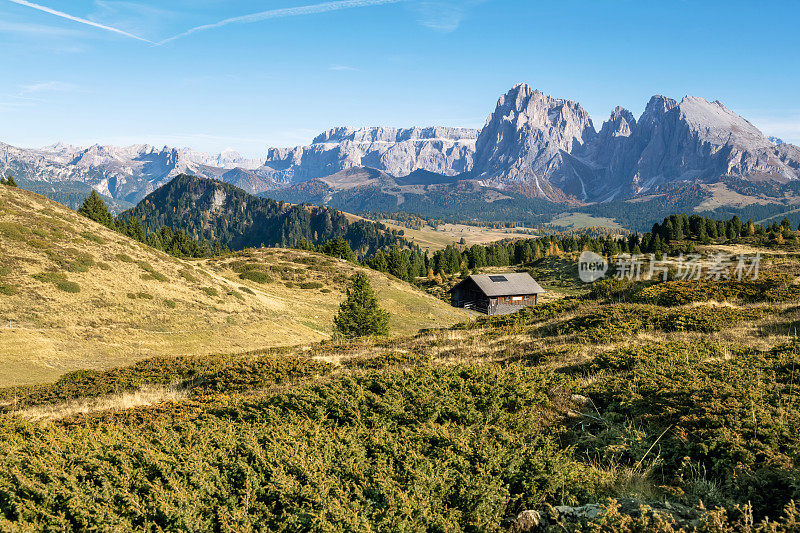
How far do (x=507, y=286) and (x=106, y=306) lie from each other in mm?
61684

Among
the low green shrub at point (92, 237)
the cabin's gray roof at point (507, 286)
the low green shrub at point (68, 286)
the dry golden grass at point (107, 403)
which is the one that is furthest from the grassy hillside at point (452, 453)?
the cabin's gray roof at point (507, 286)

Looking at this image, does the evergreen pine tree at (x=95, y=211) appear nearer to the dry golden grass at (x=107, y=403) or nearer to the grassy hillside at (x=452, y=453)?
the dry golden grass at (x=107, y=403)

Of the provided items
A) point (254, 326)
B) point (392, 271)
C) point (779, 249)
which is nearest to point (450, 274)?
point (392, 271)

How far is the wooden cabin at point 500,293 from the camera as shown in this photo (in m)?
76.4

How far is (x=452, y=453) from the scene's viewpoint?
22.3 ft

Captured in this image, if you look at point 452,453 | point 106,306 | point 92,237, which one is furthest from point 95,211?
point 452,453

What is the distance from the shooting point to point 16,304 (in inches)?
1340

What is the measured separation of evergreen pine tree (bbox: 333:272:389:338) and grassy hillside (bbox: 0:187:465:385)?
7.41 metres

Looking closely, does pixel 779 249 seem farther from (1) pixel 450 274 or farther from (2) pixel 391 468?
(2) pixel 391 468

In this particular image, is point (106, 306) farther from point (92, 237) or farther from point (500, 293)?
→ point (500, 293)

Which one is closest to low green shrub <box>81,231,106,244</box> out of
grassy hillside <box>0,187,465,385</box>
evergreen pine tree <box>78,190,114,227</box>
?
grassy hillside <box>0,187,465,385</box>

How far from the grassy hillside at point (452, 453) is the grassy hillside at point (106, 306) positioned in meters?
20.7

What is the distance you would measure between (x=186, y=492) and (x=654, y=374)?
35.1 ft

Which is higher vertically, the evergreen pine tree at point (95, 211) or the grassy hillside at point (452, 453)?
the evergreen pine tree at point (95, 211)
